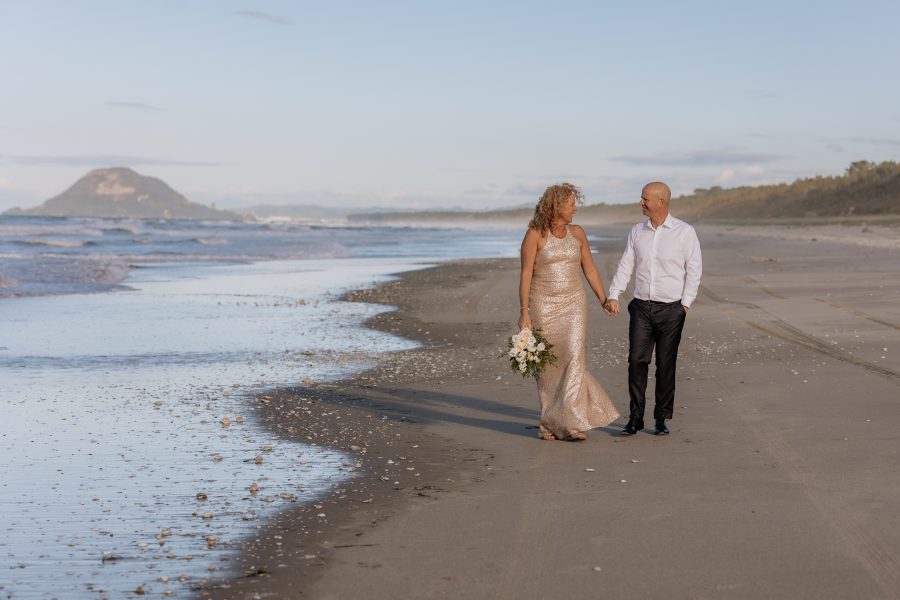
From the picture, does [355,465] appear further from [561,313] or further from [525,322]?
[561,313]

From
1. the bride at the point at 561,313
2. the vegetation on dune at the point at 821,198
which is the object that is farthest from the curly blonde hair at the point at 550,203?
the vegetation on dune at the point at 821,198

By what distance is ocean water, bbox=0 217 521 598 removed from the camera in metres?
5.17

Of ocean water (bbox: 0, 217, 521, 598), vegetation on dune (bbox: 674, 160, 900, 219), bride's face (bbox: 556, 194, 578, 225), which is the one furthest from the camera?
vegetation on dune (bbox: 674, 160, 900, 219)

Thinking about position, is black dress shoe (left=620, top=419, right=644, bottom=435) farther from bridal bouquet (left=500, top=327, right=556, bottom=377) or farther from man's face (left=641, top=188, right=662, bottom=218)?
man's face (left=641, top=188, right=662, bottom=218)

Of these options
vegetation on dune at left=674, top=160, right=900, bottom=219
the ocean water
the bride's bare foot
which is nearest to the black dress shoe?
the bride's bare foot

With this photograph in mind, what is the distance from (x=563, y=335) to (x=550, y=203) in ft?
3.25

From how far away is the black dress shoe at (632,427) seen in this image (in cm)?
802

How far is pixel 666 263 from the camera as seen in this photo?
7801 mm

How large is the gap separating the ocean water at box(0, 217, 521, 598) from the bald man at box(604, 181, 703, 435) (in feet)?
7.61

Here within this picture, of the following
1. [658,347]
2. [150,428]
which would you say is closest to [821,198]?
[658,347]

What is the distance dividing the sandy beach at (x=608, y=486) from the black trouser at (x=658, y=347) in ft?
0.97

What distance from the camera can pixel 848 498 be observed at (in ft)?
19.5

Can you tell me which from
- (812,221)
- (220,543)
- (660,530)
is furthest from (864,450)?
(812,221)

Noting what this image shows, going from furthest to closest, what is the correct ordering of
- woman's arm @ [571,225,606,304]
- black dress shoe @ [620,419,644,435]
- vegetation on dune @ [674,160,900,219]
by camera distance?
vegetation on dune @ [674,160,900,219] → black dress shoe @ [620,419,644,435] → woman's arm @ [571,225,606,304]
